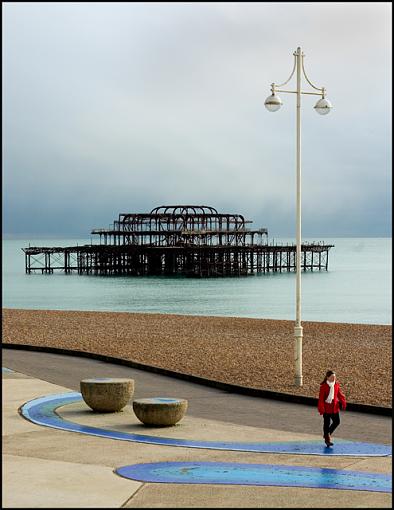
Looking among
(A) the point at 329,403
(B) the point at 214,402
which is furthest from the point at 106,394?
(A) the point at 329,403

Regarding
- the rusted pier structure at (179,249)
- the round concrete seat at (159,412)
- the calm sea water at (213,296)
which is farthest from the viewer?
the rusted pier structure at (179,249)

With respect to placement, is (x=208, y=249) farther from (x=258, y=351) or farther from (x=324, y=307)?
(x=258, y=351)

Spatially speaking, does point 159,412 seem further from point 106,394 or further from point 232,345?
point 232,345

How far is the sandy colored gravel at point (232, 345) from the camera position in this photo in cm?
1750

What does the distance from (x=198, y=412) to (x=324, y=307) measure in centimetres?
5344

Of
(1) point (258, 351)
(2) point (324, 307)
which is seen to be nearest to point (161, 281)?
(2) point (324, 307)

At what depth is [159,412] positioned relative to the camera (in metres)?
12.3

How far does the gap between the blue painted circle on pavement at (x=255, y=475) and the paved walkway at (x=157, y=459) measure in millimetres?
182

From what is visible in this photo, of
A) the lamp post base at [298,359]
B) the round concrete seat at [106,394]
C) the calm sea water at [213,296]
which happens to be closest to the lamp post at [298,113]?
the lamp post base at [298,359]

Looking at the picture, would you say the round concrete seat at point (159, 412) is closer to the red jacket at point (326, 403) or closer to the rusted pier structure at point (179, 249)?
the red jacket at point (326, 403)

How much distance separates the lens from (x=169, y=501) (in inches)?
336

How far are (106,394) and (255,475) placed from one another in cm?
424

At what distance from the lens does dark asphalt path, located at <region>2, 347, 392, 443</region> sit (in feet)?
41.9

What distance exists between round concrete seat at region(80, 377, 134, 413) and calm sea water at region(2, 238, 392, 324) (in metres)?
41.4
